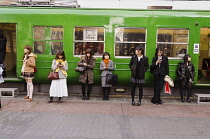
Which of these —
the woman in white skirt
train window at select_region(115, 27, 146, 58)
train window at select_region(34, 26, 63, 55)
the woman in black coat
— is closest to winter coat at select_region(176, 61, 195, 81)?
the woman in black coat

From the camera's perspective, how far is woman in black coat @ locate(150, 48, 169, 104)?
692cm

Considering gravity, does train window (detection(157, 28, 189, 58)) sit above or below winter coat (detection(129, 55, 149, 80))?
above

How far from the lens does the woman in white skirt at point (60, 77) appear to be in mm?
6891

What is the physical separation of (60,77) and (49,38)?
5.30 feet

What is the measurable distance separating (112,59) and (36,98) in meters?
3.05

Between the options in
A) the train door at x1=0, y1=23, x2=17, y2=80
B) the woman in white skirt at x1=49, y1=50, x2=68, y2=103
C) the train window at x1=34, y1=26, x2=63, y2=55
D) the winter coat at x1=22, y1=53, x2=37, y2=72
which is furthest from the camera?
the train door at x1=0, y1=23, x2=17, y2=80

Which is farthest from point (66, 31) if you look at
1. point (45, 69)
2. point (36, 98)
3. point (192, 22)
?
point (192, 22)

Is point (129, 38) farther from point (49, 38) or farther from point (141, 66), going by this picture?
point (49, 38)

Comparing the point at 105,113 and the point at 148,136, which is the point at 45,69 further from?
the point at 148,136

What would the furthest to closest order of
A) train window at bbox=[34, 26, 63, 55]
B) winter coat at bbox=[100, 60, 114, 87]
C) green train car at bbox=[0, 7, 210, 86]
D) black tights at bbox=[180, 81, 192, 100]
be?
train window at bbox=[34, 26, 63, 55] → green train car at bbox=[0, 7, 210, 86] → black tights at bbox=[180, 81, 192, 100] → winter coat at bbox=[100, 60, 114, 87]

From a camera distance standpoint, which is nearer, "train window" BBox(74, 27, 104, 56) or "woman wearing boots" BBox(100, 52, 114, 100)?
"woman wearing boots" BBox(100, 52, 114, 100)

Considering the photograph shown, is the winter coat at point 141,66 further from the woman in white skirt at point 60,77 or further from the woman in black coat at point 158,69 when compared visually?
the woman in white skirt at point 60,77

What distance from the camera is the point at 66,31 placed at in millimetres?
7488

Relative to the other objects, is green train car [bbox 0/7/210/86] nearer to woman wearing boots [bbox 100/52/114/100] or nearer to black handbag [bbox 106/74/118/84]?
woman wearing boots [bbox 100/52/114/100]
